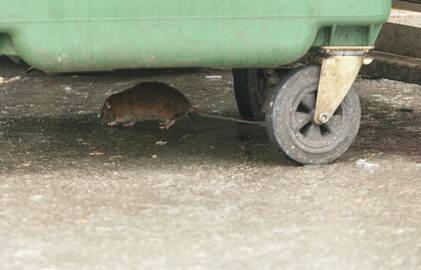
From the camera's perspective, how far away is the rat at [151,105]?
560cm

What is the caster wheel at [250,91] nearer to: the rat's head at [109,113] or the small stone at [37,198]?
the rat's head at [109,113]

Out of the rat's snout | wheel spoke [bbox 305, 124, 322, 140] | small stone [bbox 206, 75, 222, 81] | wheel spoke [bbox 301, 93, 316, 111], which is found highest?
wheel spoke [bbox 301, 93, 316, 111]

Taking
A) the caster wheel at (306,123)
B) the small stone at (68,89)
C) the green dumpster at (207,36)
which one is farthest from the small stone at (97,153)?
the small stone at (68,89)

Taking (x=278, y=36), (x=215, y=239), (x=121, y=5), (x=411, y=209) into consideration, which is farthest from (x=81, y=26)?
(x=411, y=209)

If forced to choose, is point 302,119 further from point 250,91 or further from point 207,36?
point 250,91

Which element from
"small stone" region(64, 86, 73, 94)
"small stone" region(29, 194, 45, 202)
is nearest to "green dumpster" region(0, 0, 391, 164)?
"small stone" region(29, 194, 45, 202)

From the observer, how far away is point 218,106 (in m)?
6.64

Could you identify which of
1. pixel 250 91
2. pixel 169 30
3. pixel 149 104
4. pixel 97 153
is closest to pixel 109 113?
pixel 149 104

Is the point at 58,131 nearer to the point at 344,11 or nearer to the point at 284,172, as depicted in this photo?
the point at 284,172

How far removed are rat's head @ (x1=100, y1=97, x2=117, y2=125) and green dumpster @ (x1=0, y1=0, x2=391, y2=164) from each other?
1.36 m

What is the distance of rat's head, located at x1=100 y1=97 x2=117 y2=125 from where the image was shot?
5.79 metres

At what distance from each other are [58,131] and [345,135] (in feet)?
6.88

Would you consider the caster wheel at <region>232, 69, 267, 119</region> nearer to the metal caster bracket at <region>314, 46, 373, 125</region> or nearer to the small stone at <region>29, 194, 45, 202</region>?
the metal caster bracket at <region>314, 46, 373, 125</region>

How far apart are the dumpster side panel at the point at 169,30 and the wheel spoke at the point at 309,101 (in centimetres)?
31
